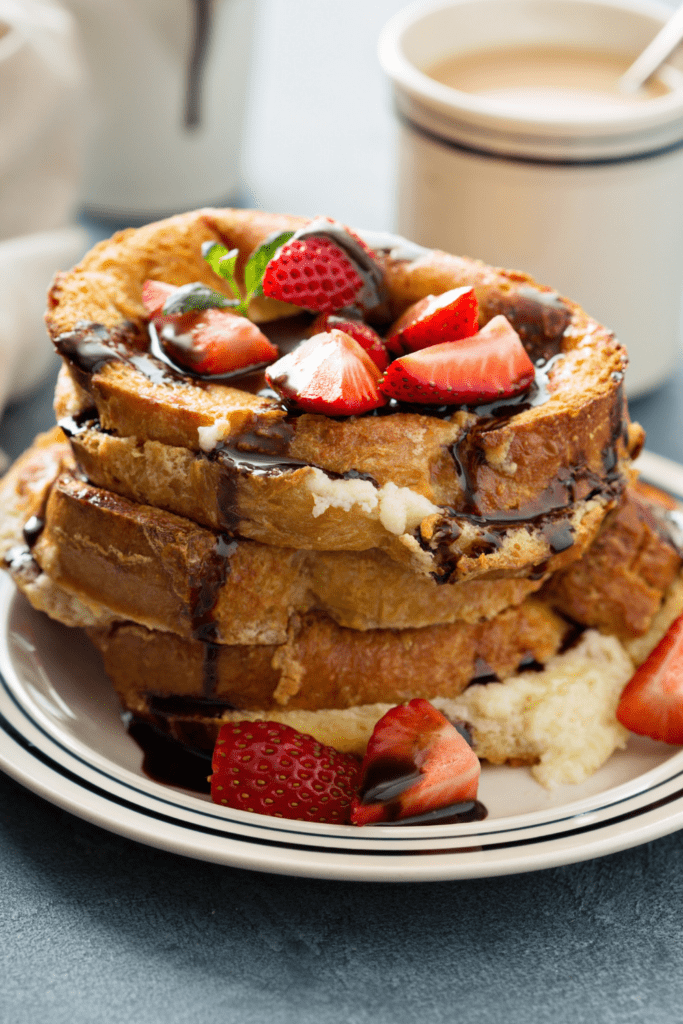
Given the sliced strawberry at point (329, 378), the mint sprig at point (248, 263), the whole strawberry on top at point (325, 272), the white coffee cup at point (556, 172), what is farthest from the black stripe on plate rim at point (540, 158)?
the sliced strawberry at point (329, 378)

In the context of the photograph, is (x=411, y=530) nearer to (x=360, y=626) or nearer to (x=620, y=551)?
(x=360, y=626)

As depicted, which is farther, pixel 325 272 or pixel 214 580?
pixel 325 272

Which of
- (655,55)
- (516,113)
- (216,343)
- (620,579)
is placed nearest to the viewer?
(216,343)

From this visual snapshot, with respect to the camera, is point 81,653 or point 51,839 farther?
point 81,653

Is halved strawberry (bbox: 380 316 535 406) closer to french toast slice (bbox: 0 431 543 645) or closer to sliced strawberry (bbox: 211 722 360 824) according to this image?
french toast slice (bbox: 0 431 543 645)

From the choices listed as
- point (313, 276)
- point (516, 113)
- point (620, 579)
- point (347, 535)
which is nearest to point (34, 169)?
point (516, 113)

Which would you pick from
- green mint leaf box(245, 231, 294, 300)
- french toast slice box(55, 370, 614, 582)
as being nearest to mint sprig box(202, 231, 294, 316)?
green mint leaf box(245, 231, 294, 300)

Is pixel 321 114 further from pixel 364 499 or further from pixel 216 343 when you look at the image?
pixel 364 499

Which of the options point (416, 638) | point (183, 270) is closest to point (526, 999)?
point (416, 638)
